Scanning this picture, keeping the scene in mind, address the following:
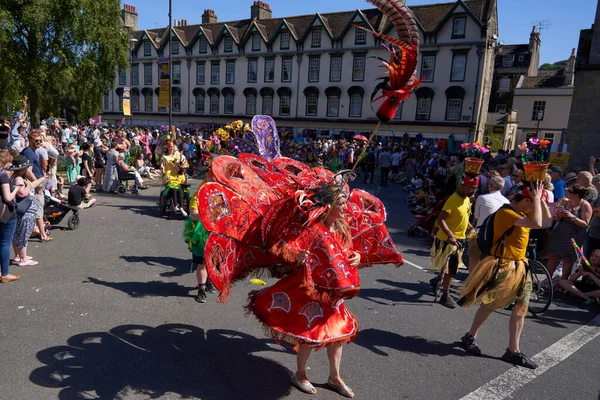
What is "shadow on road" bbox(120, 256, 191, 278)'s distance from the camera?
6.43 m

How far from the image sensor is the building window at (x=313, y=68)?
1389 inches

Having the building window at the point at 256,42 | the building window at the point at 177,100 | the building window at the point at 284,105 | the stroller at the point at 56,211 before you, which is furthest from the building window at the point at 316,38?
the stroller at the point at 56,211

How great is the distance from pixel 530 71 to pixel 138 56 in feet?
128

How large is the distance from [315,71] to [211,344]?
1315 inches

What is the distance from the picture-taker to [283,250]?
314 cm

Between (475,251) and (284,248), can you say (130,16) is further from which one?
(284,248)

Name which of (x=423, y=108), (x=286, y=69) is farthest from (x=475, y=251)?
(x=286, y=69)

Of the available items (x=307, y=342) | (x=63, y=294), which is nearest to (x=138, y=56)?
(x=63, y=294)

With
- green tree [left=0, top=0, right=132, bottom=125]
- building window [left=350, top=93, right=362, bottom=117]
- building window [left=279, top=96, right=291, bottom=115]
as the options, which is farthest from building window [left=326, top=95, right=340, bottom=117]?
green tree [left=0, top=0, right=132, bottom=125]

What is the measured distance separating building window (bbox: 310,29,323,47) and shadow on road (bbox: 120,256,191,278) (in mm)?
31243

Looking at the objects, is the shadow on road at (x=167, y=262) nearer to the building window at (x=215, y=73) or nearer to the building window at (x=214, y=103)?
the building window at (x=214, y=103)

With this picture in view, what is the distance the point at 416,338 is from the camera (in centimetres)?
475

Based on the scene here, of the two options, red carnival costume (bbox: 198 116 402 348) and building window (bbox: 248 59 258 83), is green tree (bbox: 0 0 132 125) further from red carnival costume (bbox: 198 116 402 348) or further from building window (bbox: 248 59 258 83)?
building window (bbox: 248 59 258 83)

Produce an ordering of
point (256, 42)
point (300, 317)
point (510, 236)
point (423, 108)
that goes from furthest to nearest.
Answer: point (256, 42) → point (423, 108) → point (510, 236) → point (300, 317)
